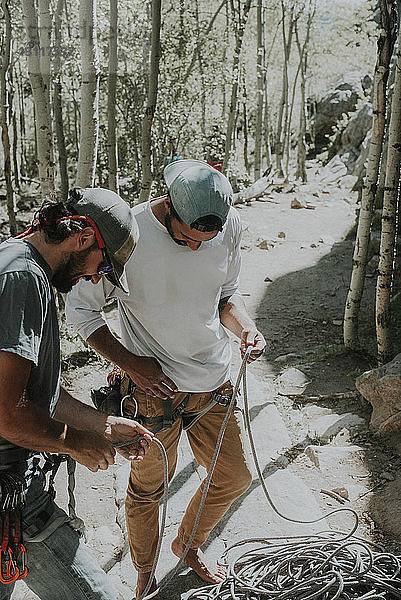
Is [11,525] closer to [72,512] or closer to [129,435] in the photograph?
[72,512]

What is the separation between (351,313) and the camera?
21.2 ft

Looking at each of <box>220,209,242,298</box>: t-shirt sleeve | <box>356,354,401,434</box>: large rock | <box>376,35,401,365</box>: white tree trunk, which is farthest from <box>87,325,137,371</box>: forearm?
<box>376,35,401,365</box>: white tree trunk

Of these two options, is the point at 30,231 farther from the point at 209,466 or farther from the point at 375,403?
the point at 375,403

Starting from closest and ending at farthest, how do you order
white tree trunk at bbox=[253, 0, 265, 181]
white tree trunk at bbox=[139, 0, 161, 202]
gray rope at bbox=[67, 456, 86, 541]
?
1. gray rope at bbox=[67, 456, 86, 541]
2. white tree trunk at bbox=[139, 0, 161, 202]
3. white tree trunk at bbox=[253, 0, 265, 181]

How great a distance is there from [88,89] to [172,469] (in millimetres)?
4184

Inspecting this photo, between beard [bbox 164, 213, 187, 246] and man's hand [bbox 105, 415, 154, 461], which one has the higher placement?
beard [bbox 164, 213, 187, 246]

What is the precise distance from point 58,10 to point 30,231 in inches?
422

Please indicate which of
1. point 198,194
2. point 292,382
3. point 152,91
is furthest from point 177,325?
point 152,91

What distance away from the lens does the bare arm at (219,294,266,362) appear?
300cm

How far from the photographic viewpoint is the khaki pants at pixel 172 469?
2918 millimetres

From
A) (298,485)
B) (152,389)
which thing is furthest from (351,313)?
(152,389)

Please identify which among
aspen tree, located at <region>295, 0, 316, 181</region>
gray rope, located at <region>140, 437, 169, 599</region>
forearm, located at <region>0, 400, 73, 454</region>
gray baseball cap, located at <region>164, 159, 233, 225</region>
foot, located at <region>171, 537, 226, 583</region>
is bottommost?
aspen tree, located at <region>295, 0, 316, 181</region>

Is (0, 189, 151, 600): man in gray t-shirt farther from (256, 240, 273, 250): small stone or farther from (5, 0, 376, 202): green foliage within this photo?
(256, 240, 273, 250): small stone

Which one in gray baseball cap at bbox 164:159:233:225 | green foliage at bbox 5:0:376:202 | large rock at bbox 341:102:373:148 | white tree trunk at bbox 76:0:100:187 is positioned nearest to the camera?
gray baseball cap at bbox 164:159:233:225
